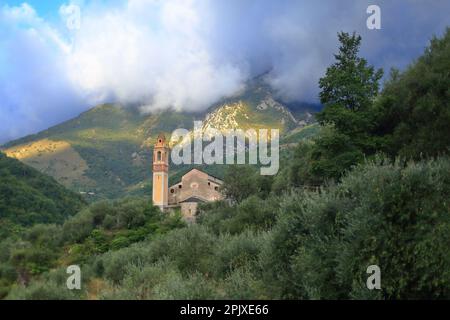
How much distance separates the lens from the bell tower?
272 ft

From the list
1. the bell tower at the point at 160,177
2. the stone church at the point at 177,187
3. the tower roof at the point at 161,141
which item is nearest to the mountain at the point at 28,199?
the bell tower at the point at 160,177

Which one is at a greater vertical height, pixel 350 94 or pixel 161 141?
pixel 161 141

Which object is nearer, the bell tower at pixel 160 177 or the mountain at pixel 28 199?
the bell tower at pixel 160 177

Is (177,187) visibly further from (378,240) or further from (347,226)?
(378,240)

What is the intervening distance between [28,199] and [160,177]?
26.1 metres

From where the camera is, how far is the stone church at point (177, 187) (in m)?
83.0

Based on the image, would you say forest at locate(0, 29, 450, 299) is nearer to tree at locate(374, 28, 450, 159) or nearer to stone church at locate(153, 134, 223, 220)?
tree at locate(374, 28, 450, 159)

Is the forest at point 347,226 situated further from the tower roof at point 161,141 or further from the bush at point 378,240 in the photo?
the tower roof at point 161,141

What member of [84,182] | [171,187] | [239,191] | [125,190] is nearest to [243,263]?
[239,191]

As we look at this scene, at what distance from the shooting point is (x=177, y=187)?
86688mm

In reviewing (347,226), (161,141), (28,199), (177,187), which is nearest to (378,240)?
(347,226)

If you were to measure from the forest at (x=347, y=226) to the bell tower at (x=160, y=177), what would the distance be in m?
38.5
